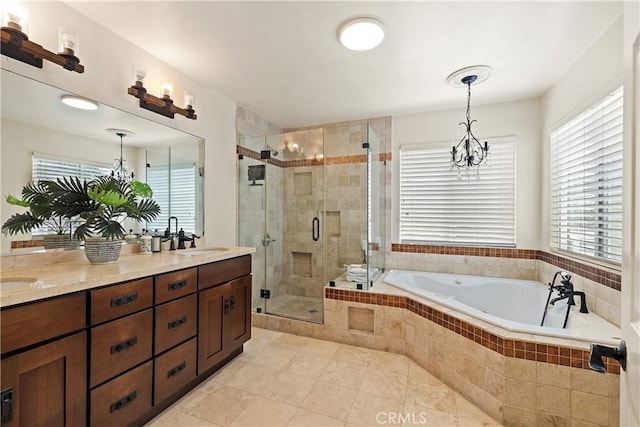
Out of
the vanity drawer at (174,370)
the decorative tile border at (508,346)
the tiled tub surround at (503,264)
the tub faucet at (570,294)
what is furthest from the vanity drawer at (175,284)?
the tub faucet at (570,294)

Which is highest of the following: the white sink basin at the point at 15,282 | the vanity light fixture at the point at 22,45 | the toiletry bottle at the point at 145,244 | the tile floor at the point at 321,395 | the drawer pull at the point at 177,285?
the vanity light fixture at the point at 22,45

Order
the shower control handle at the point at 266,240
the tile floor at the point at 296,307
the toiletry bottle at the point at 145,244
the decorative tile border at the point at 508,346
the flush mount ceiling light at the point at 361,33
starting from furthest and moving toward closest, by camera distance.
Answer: the shower control handle at the point at 266,240
the tile floor at the point at 296,307
the toiletry bottle at the point at 145,244
the flush mount ceiling light at the point at 361,33
the decorative tile border at the point at 508,346

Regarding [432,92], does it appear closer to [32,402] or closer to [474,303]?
[474,303]

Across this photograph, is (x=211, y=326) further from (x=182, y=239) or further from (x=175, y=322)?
(x=182, y=239)

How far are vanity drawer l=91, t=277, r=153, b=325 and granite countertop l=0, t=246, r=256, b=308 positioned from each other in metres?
0.04

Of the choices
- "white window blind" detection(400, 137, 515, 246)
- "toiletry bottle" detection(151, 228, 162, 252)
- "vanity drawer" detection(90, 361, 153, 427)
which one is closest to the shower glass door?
"toiletry bottle" detection(151, 228, 162, 252)

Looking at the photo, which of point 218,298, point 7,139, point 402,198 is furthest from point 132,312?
point 402,198

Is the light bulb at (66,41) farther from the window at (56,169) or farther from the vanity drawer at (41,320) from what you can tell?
the vanity drawer at (41,320)

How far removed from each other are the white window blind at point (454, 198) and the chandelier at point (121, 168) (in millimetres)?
2801

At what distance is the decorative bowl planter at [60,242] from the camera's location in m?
1.57

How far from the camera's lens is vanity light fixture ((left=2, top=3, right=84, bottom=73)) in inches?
51.9

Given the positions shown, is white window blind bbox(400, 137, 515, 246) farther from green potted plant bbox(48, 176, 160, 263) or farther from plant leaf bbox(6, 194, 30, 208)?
plant leaf bbox(6, 194, 30, 208)

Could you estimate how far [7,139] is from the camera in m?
1.42

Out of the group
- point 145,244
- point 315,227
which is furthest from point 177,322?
point 315,227
